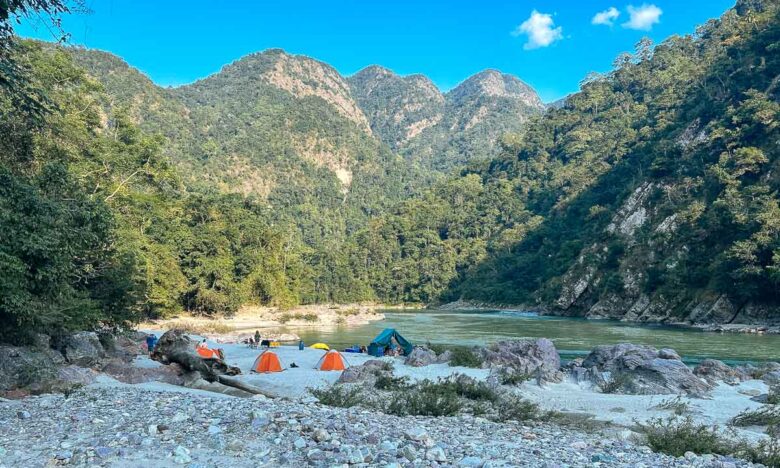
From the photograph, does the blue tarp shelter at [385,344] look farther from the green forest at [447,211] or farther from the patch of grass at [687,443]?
the patch of grass at [687,443]

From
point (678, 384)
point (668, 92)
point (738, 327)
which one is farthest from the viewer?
point (668, 92)

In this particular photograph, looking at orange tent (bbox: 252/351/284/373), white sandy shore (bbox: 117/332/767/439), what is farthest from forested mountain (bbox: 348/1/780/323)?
orange tent (bbox: 252/351/284/373)

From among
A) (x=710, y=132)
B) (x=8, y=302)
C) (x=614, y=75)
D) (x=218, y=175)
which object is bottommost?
(x=8, y=302)

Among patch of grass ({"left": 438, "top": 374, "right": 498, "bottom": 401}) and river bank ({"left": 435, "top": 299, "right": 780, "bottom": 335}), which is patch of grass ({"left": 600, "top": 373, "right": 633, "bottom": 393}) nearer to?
patch of grass ({"left": 438, "top": 374, "right": 498, "bottom": 401})

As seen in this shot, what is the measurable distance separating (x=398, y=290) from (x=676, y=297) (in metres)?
70.8

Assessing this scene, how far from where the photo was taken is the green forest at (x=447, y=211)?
1614 centimetres

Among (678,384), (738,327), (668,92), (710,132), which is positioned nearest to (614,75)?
(668,92)

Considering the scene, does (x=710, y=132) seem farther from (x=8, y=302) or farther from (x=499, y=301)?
(x=8, y=302)

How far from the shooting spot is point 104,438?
713cm

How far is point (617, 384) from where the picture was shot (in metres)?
16.1

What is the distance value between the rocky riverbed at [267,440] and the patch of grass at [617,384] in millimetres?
6824

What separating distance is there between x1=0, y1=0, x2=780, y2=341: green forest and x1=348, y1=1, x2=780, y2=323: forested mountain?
0.34 meters

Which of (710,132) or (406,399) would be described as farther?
(710,132)

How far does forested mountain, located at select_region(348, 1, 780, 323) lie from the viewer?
52844 millimetres
